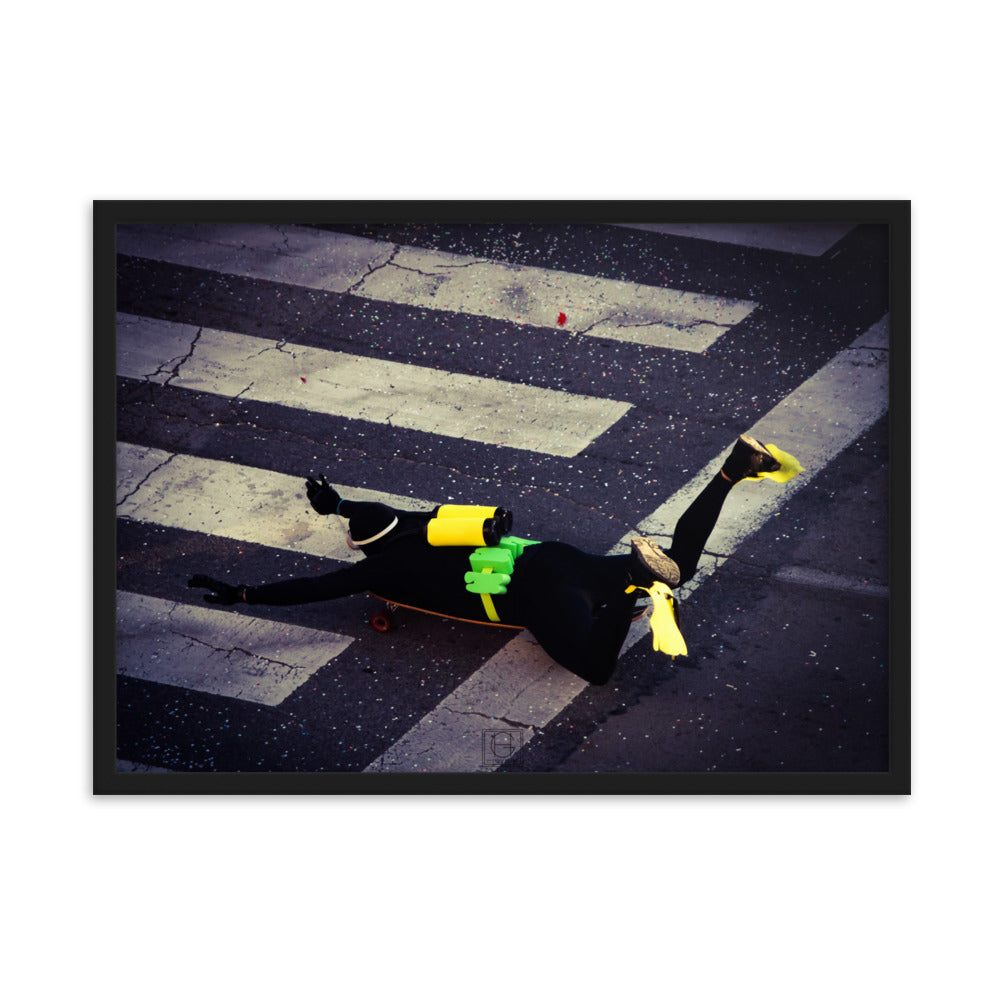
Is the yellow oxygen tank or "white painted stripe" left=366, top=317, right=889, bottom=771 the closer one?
the yellow oxygen tank

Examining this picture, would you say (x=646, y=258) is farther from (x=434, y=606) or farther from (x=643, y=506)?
(x=434, y=606)

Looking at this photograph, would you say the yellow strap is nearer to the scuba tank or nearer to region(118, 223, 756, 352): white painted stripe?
the scuba tank

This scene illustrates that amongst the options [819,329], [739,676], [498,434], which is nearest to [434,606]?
[498,434]

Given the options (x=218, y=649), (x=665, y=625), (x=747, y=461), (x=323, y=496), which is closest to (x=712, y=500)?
(x=747, y=461)

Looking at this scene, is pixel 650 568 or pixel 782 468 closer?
pixel 650 568
